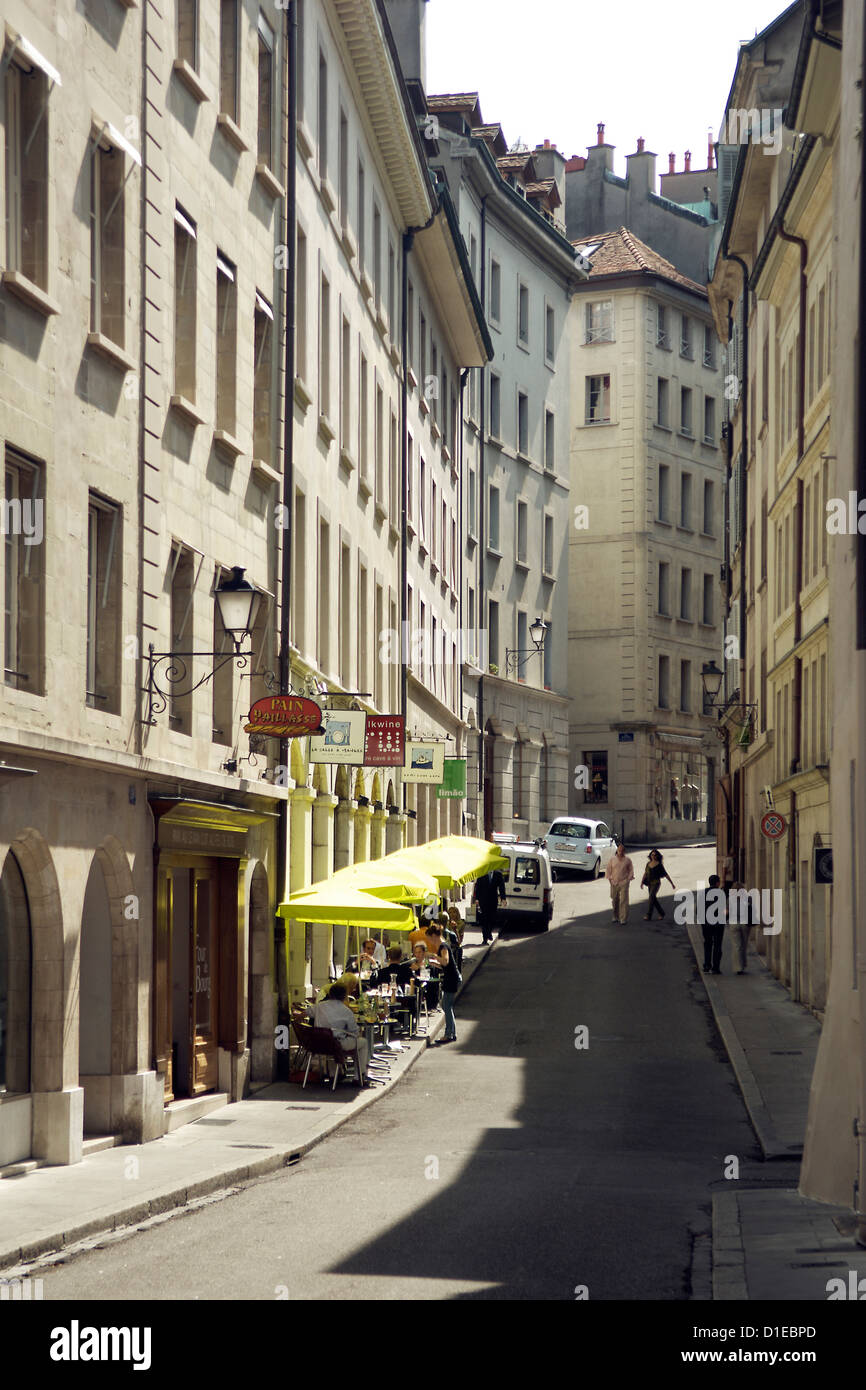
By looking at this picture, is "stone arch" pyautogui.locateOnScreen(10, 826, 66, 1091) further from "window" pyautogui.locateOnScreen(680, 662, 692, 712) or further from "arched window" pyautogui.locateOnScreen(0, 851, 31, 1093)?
"window" pyautogui.locateOnScreen(680, 662, 692, 712)

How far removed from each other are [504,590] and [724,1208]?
47.6 metres

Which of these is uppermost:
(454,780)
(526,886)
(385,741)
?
(385,741)

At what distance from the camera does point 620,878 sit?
4250cm

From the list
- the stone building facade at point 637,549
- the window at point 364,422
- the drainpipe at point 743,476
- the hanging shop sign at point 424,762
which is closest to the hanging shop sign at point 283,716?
the hanging shop sign at point 424,762

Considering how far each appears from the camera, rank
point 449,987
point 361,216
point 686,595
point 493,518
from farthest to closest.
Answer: point 686,595 → point 493,518 → point 361,216 → point 449,987

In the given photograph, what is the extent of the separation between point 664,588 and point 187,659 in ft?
178

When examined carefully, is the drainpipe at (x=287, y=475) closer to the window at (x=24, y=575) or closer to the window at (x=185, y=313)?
the window at (x=185, y=313)

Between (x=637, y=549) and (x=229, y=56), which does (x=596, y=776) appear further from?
(x=229, y=56)

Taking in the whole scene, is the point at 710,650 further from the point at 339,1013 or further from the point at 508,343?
the point at 339,1013

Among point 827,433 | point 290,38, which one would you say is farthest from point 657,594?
point 290,38

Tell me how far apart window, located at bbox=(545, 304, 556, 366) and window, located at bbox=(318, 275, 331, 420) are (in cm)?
3682

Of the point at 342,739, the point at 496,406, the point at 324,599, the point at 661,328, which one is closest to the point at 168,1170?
the point at 342,739

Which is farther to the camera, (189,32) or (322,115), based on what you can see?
(322,115)
